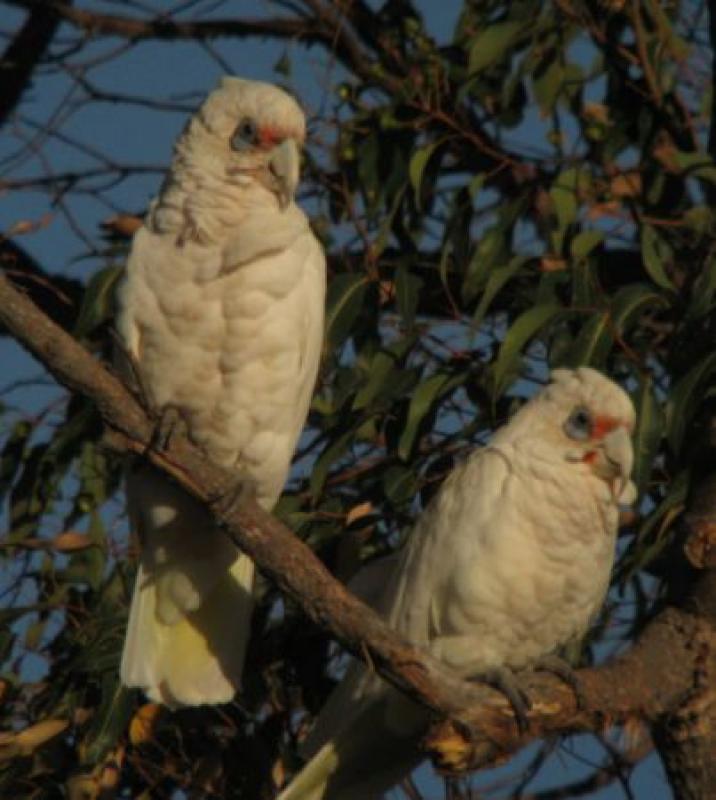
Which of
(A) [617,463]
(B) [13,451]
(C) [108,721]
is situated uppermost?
(A) [617,463]

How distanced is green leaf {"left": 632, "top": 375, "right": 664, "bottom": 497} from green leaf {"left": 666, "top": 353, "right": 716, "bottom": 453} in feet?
0.09

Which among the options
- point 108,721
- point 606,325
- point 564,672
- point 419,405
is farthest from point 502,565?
point 108,721

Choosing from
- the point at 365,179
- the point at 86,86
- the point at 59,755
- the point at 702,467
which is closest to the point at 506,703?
the point at 702,467

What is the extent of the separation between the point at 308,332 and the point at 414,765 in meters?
0.78

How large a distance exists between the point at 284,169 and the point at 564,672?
92 cm

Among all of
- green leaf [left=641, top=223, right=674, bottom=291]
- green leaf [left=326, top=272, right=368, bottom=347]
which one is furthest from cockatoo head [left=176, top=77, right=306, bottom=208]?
green leaf [left=641, top=223, right=674, bottom=291]

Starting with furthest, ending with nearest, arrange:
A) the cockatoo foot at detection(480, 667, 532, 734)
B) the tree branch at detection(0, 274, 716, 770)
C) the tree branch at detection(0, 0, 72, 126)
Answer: the tree branch at detection(0, 0, 72, 126)
the cockatoo foot at detection(480, 667, 532, 734)
the tree branch at detection(0, 274, 716, 770)

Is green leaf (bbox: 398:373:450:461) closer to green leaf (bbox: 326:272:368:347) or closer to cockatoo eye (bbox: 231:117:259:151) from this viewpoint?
green leaf (bbox: 326:272:368:347)

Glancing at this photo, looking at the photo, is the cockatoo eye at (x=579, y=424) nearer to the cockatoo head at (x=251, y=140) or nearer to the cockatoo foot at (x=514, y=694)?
the cockatoo foot at (x=514, y=694)

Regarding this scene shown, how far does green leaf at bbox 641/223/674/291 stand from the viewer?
12.5ft

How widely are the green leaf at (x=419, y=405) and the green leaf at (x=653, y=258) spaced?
15.5 inches

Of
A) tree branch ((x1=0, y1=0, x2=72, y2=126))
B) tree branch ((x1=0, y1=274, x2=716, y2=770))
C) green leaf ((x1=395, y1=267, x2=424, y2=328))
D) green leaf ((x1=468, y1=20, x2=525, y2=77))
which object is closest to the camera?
tree branch ((x1=0, y1=274, x2=716, y2=770))

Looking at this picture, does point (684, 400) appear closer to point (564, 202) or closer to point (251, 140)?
point (564, 202)

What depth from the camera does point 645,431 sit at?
368 centimetres
